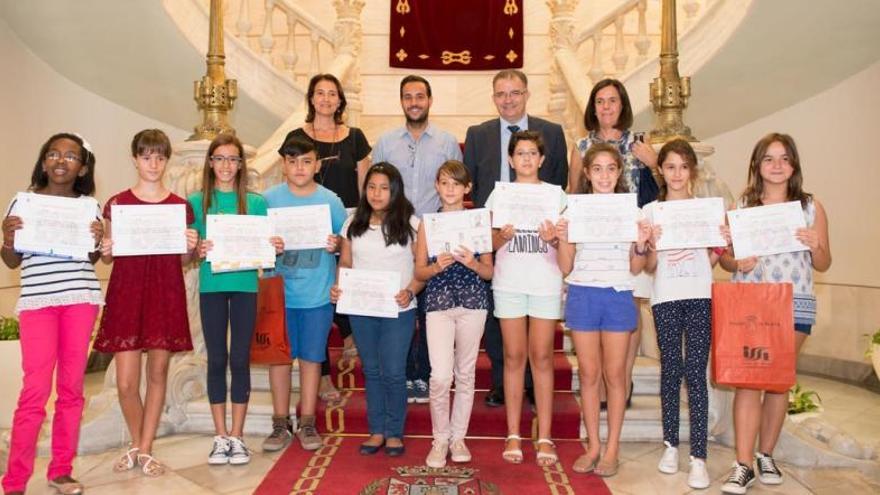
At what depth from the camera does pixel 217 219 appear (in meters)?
3.79

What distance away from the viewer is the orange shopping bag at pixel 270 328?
3971 mm

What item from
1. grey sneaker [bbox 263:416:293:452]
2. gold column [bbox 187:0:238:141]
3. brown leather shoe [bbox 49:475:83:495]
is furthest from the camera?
gold column [bbox 187:0:238:141]

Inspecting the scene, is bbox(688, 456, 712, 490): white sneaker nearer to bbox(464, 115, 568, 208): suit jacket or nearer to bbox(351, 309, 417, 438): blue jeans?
bbox(351, 309, 417, 438): blue jeans

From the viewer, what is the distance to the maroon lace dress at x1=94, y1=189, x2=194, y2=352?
3.71 meters

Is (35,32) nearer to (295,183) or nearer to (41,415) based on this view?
(295,183)

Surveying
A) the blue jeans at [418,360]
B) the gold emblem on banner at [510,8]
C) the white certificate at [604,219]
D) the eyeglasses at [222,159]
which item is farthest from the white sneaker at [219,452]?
the gold emblem on banner at [510,8]

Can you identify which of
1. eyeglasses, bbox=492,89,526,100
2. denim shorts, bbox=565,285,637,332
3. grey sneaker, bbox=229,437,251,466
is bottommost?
grey sneaker, bbox=229,437,251,466

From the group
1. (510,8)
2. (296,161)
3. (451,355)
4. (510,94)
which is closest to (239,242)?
(296,161)

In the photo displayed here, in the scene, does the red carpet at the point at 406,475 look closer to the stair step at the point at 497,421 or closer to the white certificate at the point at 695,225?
the stair step at the point at 497,421

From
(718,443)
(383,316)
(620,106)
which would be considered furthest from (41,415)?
(718,443)

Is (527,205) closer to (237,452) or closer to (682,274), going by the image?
(682,274)

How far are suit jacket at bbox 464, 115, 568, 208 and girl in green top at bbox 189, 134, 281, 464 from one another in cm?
117

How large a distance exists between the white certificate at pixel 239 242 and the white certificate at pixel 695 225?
1.92 metres

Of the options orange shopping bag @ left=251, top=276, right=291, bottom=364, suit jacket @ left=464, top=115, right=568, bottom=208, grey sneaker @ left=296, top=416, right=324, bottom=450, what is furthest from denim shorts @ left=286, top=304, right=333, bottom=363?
suit jacket @ left=464, top=115, right=568, bottom=208
